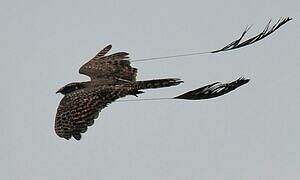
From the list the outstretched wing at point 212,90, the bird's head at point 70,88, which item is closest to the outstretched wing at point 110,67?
the bird's head at point 70,88

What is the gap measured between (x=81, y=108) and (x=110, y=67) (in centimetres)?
224

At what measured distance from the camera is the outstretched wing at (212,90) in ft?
21.6

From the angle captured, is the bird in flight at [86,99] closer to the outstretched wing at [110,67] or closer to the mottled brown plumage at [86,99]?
the mottled brown plumage at [86,99]

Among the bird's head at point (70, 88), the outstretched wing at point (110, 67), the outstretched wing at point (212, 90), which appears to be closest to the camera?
the outstretched wing at point (212, 90)

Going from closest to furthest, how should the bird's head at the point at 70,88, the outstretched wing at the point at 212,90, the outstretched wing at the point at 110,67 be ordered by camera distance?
the outstretched wing at the point at 212,90
the bird's head at the point at 70,88
the outstretched wing at the point at 110,67

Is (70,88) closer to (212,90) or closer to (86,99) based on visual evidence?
(86,99)

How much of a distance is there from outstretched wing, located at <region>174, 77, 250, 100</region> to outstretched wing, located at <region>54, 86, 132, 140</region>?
142 centimetres

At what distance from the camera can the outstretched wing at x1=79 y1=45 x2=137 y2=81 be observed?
9.61 metres

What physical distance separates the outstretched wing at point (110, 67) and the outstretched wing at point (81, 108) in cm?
136

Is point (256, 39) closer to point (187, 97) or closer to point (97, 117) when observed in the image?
point (187, 97)

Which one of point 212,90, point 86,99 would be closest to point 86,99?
point 86,99

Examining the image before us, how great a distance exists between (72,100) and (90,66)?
7.20 ft

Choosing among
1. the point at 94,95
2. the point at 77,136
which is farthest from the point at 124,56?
the point at 77,136

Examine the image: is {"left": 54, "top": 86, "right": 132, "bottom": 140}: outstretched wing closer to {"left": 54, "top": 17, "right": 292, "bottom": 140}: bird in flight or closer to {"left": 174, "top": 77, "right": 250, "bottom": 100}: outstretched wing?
{"left": 54, "top": 17, "right": 292, "bottom": 140}: bird in flight
